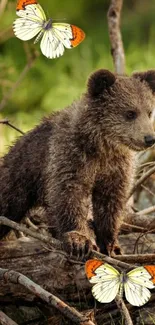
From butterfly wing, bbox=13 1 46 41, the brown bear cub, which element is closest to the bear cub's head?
the brown bear cub

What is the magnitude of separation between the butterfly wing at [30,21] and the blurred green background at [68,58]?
13.2ft

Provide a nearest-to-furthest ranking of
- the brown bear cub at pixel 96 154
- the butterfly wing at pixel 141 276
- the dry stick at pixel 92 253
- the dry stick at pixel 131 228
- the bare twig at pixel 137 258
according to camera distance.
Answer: the butterfly wing at pixel 141 276 < the dry stick at pixel 92 253 < the bare twig at pixel 137 258 < the brown bear cub at pixel 96 154 < the dry stick at pixel 131 228

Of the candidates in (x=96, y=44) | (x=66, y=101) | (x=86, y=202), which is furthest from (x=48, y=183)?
(x=96, y=44)

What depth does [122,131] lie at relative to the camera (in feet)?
18.2

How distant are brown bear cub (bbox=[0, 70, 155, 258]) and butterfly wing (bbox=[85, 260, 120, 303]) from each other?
74 cm

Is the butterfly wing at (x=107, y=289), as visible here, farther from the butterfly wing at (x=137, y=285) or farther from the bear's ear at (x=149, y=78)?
the bear's ear at (x=149, y=78)

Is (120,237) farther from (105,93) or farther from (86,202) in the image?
(105,93)

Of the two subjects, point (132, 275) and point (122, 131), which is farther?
point (122, 131)

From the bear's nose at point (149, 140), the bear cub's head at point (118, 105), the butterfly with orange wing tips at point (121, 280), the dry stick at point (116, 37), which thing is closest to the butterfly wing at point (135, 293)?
the butterfly with orange wing tips at point (121, 280)

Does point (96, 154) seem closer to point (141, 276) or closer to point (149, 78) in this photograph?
point (149, 78)

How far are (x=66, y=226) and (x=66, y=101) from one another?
5036 mm

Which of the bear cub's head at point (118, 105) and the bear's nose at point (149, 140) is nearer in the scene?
the bear's nose at point (149, 140)

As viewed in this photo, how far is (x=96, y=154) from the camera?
18.4ft

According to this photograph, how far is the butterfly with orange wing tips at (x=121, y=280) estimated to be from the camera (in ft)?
15.0
